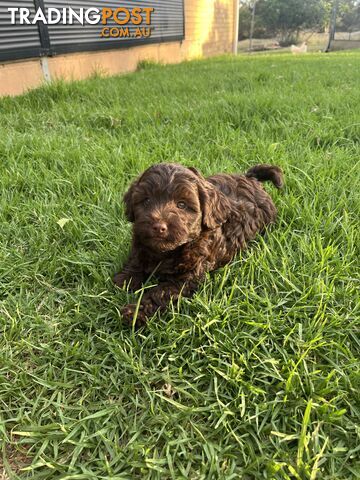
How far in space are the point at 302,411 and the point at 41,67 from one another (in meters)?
7.14

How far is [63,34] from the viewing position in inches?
291

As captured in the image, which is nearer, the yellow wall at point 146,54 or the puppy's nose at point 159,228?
the puppy's nose at point 159,228

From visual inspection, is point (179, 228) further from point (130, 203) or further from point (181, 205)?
point (130, 203)

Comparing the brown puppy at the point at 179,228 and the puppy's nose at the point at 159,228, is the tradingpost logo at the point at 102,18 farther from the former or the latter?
the puppy's nose at the point at 159,228

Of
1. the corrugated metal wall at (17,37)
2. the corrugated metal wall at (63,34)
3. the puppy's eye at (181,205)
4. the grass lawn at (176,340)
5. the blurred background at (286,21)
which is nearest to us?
the grass lawn at (176,340)

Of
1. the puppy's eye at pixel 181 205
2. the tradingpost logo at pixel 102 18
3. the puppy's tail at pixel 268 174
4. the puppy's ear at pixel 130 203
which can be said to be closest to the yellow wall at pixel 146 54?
the tradingpost logo at pixel 102 18

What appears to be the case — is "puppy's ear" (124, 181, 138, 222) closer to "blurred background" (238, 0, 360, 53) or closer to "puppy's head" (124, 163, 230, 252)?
"puppy's head" (124, 163, 230, 252)

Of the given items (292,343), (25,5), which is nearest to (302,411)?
(292,343)

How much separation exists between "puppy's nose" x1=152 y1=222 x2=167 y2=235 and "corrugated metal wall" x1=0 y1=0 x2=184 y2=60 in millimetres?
5644

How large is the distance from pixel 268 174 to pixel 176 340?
1.51m

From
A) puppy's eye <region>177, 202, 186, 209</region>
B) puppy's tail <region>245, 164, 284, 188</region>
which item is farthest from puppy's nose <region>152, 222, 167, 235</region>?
puppy's tail <region>245, 164, 284, 188</region>

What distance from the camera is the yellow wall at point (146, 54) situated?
21.6 ft

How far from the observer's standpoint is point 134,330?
6.91 feet

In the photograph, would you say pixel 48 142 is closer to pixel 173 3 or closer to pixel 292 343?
pixel 292 343
